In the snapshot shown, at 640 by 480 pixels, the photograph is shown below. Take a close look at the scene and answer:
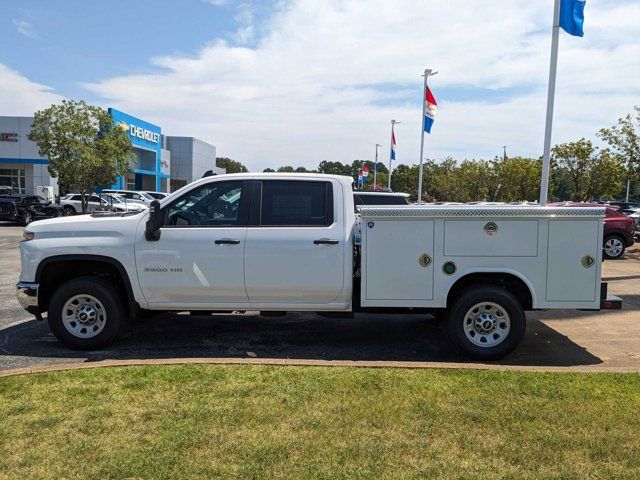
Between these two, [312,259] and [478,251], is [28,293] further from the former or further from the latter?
[478,251]

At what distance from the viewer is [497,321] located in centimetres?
586

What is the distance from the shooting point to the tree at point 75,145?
29.2 metres

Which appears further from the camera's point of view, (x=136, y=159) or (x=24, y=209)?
(x=136, y=159)

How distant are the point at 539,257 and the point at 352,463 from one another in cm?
320

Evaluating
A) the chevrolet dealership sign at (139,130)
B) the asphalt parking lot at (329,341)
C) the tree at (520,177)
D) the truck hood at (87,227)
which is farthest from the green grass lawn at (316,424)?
the chevrolet dealership sign at (139,130)

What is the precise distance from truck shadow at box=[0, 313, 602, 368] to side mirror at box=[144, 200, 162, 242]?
1.29 m

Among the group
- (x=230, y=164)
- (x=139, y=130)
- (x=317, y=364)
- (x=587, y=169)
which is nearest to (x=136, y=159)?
(x=139, y=130)

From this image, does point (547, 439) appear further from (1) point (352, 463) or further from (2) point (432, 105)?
(2) point (432, 105)

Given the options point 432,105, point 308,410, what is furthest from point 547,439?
point 432,105

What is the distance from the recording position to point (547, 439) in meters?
3.88

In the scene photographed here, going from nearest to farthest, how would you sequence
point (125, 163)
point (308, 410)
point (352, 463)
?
point (352, 463) < point (308, 410) < point (125, 163)

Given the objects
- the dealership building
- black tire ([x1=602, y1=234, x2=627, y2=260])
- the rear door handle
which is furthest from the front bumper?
black tire ([x1=602, y1=234, x2=627, y2=260])

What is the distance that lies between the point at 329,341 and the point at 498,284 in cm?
206

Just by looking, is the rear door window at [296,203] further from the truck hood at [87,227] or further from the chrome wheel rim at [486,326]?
the chrome wheel rim at [486,326]
